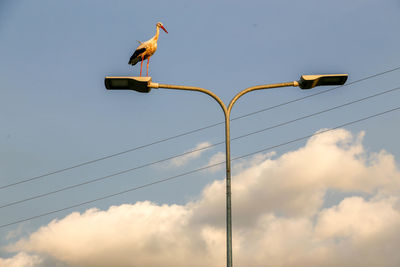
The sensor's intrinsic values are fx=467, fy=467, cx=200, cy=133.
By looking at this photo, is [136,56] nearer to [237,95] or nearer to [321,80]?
[237,95]

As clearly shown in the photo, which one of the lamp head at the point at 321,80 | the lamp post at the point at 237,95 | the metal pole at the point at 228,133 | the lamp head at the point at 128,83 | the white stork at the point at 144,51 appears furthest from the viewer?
the white stork at the point at 144,51

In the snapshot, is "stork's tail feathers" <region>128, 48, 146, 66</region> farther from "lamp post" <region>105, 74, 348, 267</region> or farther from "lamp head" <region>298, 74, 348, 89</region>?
"lamp head" <region>298, 74, 348, 89</region>

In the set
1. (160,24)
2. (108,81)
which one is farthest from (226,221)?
(160,24)

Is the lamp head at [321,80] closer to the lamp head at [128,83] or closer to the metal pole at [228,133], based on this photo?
the metal pole at [228,133]

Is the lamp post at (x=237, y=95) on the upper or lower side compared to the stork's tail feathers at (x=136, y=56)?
lower

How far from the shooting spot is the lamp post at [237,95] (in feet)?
36.8

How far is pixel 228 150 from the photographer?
38.5 feet

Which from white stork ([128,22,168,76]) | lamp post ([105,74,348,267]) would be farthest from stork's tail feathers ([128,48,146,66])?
lamp post ([105,74,348,267])

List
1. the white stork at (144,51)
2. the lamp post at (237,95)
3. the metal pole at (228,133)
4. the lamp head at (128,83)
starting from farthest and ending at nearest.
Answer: the white stork at (144,51) → the lamp head at (128,83) → the lamp post at (237,95) → the metal pole at (228,133)

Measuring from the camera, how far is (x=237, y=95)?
12352 mm

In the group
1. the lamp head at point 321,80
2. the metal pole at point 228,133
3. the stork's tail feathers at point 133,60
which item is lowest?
the metal pole at point 228,133

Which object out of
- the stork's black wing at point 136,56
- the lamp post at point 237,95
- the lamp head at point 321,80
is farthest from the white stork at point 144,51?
the lamp head at point 321,80

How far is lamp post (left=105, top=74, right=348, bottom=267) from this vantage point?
11.2 m

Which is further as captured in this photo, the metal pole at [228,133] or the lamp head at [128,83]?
the lamp head at [128,83]
